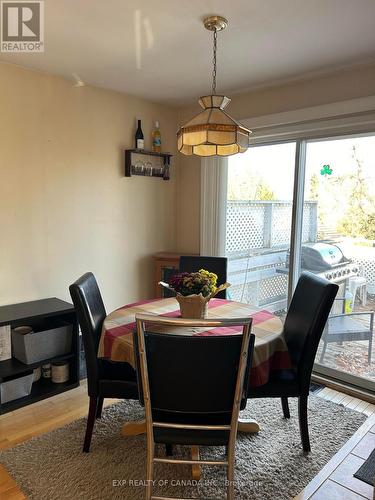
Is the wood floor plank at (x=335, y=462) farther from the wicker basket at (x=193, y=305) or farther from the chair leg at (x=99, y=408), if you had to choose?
the chair leg at (x=99, y=408)

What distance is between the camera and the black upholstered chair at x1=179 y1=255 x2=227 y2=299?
2.99 meters

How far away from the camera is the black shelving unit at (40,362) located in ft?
8.38

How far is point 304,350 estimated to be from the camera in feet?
6.67

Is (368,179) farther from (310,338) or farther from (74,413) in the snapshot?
(74,413)

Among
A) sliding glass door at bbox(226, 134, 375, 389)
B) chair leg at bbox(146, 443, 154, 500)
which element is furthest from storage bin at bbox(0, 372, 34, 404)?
sliding glass door at bbox(226, 134, 375, 389)

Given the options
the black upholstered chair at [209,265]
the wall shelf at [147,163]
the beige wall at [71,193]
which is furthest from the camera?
the wall shelf at [147,163]

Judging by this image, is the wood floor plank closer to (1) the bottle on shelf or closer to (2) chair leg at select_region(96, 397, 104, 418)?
(2) chair leg at select_region(96, 397, 104, 418)

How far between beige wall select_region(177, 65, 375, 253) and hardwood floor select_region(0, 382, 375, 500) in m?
1.90

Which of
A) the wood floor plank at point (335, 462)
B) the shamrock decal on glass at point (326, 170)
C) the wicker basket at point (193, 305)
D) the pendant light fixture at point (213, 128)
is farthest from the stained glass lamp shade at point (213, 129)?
the wood floor plank at point (335, 462)

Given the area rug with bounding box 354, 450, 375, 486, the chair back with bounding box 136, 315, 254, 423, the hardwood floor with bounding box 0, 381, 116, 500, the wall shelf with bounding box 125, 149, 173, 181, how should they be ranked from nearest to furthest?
the chair back with bounding box 136, 315, 254, 423 < the area rug with bounding box 354, 450, 375, 486 < the hardwood floor with bounding box 0, 381, 116, 500 < the wall shelf with bounding box 125, 149, 173, 181

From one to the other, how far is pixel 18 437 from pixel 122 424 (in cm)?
63

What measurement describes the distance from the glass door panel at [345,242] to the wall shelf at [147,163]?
1423 millimetres

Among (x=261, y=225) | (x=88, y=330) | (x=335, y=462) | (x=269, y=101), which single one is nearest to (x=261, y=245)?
(x=261, y=225)

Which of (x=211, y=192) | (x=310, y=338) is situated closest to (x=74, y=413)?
(x=310, y=338)
